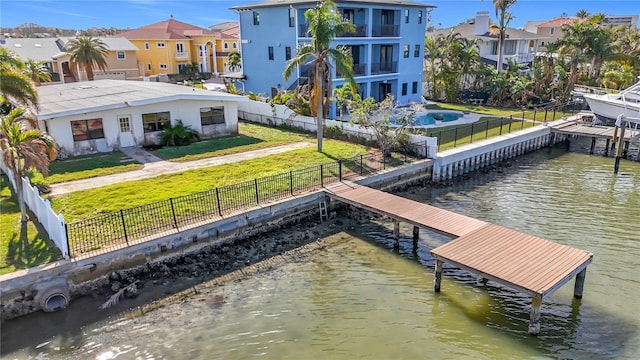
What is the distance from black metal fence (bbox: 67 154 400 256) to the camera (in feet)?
48.5

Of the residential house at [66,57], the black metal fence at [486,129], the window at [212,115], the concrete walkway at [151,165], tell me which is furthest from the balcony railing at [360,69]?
the residential house at [66,57]

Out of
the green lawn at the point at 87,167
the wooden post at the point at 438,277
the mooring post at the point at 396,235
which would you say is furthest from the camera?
the green lawn at the point at 87,167

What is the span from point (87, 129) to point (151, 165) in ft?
16.6

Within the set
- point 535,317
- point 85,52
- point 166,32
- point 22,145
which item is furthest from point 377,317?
point 166,32

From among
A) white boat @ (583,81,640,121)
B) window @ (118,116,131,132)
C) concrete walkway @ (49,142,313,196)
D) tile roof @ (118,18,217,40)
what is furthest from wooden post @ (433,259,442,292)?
tile roof @ (118,18,217,40)

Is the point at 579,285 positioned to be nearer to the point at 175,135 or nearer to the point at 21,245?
the point at 21,245

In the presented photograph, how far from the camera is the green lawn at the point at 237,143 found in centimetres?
2472

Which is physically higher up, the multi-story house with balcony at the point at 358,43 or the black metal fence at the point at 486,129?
the multi-story house with balcony at the point at 358,43

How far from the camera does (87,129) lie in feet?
80.7

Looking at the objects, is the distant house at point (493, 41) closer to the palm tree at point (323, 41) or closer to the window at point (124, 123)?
the palm tree at point (323, 41)

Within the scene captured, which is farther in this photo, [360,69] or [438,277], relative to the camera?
[360,69]

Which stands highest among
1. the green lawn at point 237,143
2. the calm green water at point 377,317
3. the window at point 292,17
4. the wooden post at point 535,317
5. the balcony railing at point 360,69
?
the window at point 292,17

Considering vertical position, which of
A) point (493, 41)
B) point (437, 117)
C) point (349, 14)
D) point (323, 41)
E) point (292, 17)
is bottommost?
point (437, 117)

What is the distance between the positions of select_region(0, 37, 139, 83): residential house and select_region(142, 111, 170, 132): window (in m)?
28.4
